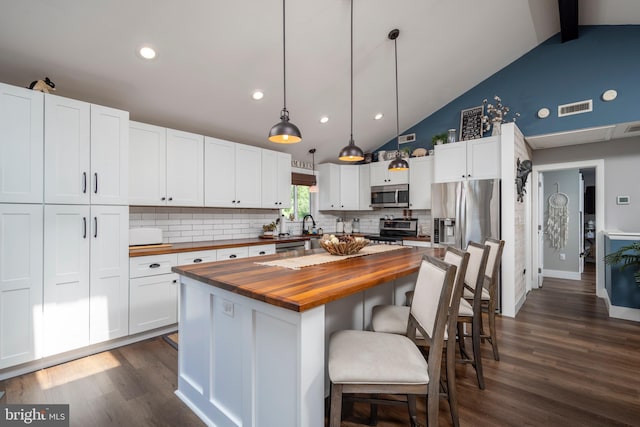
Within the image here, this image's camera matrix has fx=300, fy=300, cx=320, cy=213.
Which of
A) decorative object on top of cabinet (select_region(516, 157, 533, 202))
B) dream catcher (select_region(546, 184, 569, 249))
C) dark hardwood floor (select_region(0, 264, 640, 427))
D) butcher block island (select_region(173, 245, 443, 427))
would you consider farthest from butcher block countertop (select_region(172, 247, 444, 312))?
dream catcher (select_region(546, 184, 569, 249))

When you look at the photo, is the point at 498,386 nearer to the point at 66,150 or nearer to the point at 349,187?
the point at 66,150

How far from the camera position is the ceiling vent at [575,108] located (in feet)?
12.2

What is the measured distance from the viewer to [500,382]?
7.17 ft

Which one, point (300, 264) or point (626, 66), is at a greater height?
point (626, 66)

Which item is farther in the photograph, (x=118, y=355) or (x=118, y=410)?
(x=118, y=355)

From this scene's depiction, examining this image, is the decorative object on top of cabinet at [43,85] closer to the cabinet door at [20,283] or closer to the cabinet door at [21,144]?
the cabinet door at [21,144]

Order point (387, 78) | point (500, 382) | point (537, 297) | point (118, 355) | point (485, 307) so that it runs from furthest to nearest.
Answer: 1. point (537, 297)
2. point (387, 78)
3. point (118, 355)
4. point (485, 307)
5. point (500, 382)

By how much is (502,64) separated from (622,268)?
9.82 ft

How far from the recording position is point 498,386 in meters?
2.14

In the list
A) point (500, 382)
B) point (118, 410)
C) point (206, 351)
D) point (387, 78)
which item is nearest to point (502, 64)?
point (387, 78)

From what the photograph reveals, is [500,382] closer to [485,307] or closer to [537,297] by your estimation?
[485,307]

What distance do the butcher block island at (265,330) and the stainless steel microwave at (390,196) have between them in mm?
2900

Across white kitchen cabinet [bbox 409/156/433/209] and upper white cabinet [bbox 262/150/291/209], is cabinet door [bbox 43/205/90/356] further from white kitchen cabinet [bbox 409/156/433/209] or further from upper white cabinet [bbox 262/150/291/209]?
white kitchen cabinet [bbox 409/156/433/209]

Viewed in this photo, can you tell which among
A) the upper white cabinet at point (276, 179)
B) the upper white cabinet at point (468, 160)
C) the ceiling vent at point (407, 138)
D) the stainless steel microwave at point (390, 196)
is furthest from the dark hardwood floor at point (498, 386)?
the ceiling vent at point (407, 138)
